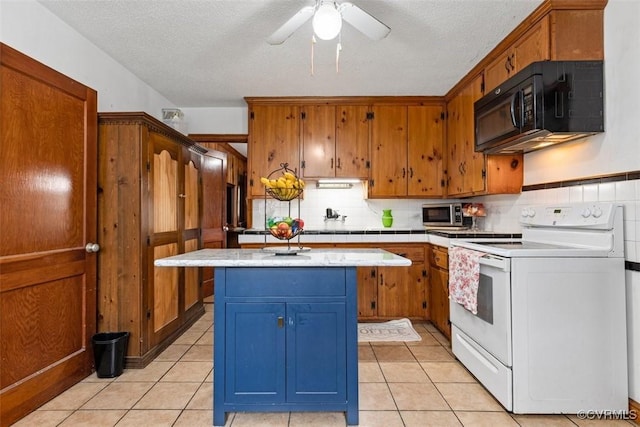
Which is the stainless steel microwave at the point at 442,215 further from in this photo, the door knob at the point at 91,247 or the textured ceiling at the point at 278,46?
the door knob at the point at 91,247

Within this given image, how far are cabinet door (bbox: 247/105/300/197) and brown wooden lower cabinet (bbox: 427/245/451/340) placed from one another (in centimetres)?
176

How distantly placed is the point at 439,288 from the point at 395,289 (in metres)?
0.47

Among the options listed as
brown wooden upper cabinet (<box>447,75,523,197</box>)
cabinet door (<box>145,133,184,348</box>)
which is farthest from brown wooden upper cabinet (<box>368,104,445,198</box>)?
cabinet door (<box>145,133,184,348</box>)

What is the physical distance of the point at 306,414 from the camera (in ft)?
6.38

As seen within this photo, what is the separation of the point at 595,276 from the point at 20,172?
328cm

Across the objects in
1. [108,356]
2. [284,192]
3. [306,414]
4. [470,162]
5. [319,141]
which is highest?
[319,141]

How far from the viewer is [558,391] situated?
189 cm

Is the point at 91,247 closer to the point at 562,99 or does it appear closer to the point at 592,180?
the point at 562,99

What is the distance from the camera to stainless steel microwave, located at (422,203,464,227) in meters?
3.60

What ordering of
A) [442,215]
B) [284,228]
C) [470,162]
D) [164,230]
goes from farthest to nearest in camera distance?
1. [442,215]
2. [470,162]
3. [164,230]
4. [284,228]

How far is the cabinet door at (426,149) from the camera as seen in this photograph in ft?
12.7

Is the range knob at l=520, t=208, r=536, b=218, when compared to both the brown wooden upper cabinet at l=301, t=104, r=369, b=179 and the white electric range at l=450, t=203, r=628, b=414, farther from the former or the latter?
the brown wooden upper cabinet at l=301, t=104, r=369, b=179

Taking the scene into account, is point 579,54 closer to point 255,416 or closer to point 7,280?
point 255,416

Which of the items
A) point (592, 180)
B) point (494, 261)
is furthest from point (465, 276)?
point (592, 180)
